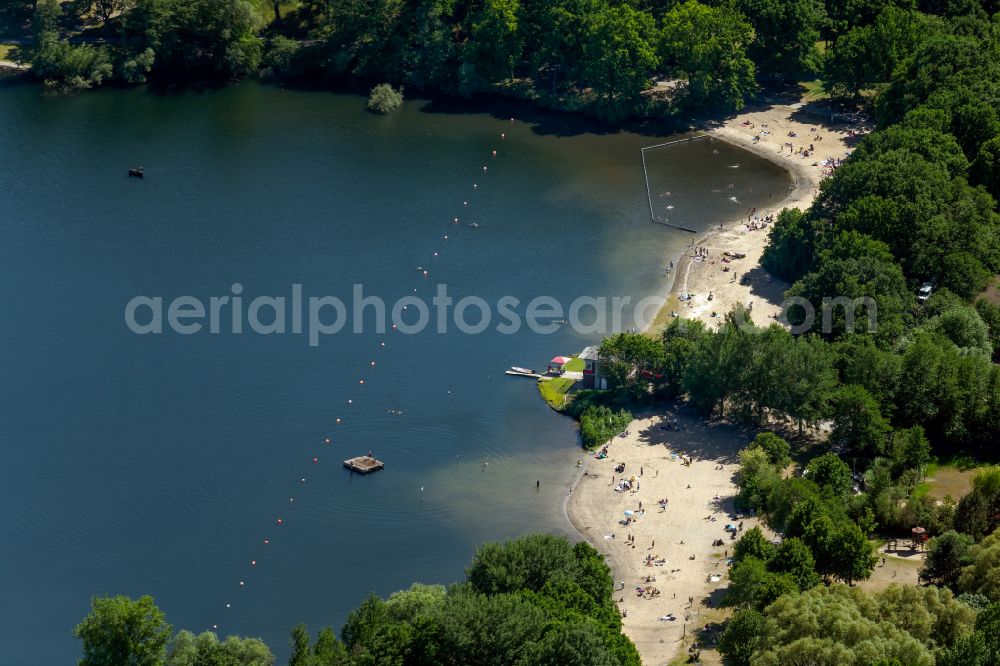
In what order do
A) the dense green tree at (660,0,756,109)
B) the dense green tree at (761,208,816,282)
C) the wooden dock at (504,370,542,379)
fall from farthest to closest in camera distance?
1. the dense green tree at (660,0,756,109)
2. the dense green tree at (761,208,816,282)
3. the wooden dock at (504,370,542,379)

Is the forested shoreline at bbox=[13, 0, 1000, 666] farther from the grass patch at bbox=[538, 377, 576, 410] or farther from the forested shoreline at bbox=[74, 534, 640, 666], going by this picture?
the grass patch at bbox=[538, 377, 576, 410]

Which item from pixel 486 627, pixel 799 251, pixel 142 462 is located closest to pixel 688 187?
pixel 799 251

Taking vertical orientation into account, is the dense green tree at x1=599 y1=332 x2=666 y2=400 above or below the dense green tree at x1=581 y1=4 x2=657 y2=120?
below

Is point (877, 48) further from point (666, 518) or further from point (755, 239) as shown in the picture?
point (666, 518)

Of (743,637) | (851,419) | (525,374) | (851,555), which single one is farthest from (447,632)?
(525,374)

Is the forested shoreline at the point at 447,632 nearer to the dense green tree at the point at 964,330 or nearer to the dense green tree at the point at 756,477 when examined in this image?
the dense green tree at the point at 756,477

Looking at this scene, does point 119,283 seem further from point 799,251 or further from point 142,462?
point 799,251

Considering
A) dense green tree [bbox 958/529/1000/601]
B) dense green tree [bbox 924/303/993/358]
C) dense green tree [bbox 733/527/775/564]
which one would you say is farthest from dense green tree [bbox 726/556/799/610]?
dense green tree [bbox 924/303/993/358]
